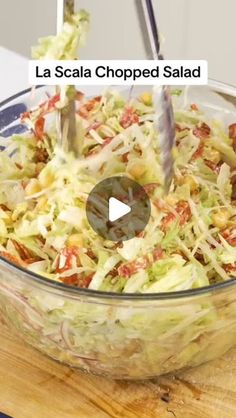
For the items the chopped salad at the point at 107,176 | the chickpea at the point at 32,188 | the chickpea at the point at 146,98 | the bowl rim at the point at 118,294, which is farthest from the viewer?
the chickpea at the point at 146,98

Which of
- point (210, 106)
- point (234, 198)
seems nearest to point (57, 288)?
point (234, 198)

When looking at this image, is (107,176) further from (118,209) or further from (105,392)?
(105,392)

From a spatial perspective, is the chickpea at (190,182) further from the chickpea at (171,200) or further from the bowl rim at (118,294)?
the bowl rim at (118,294)

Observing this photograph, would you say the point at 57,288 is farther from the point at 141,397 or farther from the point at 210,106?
the point at 210,106

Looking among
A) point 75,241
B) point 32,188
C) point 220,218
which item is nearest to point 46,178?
point 32,188

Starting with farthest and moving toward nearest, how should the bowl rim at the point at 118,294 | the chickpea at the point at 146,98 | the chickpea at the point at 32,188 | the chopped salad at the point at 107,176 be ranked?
the chickpea at the point at 146,98 < the chickpea at the point at 32,188 < the chopped salad at the point at 107,176 < the bowl rim at the point at 118,294

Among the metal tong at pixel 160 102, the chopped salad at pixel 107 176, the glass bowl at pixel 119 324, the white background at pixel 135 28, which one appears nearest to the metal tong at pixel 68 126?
the chopped salad at pixel 107 176

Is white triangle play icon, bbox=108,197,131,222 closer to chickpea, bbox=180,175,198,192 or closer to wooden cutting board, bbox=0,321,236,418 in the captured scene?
chickpea, bbox=180,175,198,192
